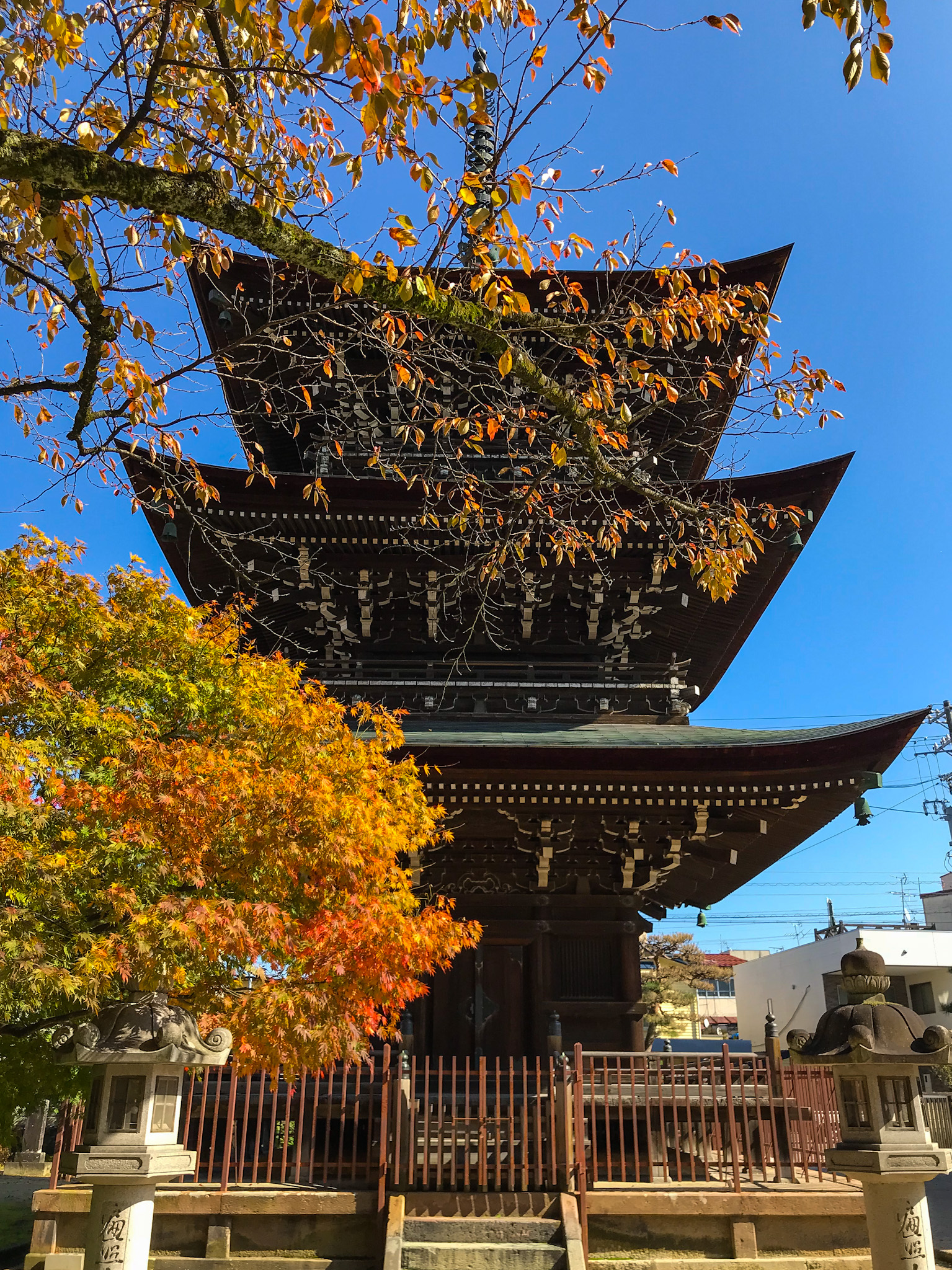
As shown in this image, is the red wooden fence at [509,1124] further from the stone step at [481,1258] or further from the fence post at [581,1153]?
the stone step at [481,1258]

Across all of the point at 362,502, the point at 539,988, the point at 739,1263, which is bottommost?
the point at 739,1263

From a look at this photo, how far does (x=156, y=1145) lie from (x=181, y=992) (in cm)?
114

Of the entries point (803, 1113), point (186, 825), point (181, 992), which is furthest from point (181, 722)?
point (803, 1113)

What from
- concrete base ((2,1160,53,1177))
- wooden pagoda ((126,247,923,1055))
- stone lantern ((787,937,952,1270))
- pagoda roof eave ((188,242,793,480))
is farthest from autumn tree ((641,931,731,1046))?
stone lantern ((787,937,952,1270))

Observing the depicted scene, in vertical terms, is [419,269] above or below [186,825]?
above

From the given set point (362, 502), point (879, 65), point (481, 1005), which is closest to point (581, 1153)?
point (481, 1005)

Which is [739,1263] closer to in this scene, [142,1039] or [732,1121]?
[732,1121]

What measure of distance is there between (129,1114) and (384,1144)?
141 inches

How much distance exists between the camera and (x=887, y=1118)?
6.44m

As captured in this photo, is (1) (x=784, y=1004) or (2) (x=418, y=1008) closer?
(2) (x=418, y=1008)

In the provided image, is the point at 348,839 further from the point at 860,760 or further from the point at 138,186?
the point at 860,760

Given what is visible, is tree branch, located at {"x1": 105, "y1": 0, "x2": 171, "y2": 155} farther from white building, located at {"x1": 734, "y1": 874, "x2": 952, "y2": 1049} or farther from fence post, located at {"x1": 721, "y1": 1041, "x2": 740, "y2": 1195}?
white building, located at {"x1": 734, "y1": 874, "x2": 952, "y2": 1049}

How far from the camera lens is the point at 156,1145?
6.34m

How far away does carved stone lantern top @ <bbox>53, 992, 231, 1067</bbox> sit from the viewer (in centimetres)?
616
